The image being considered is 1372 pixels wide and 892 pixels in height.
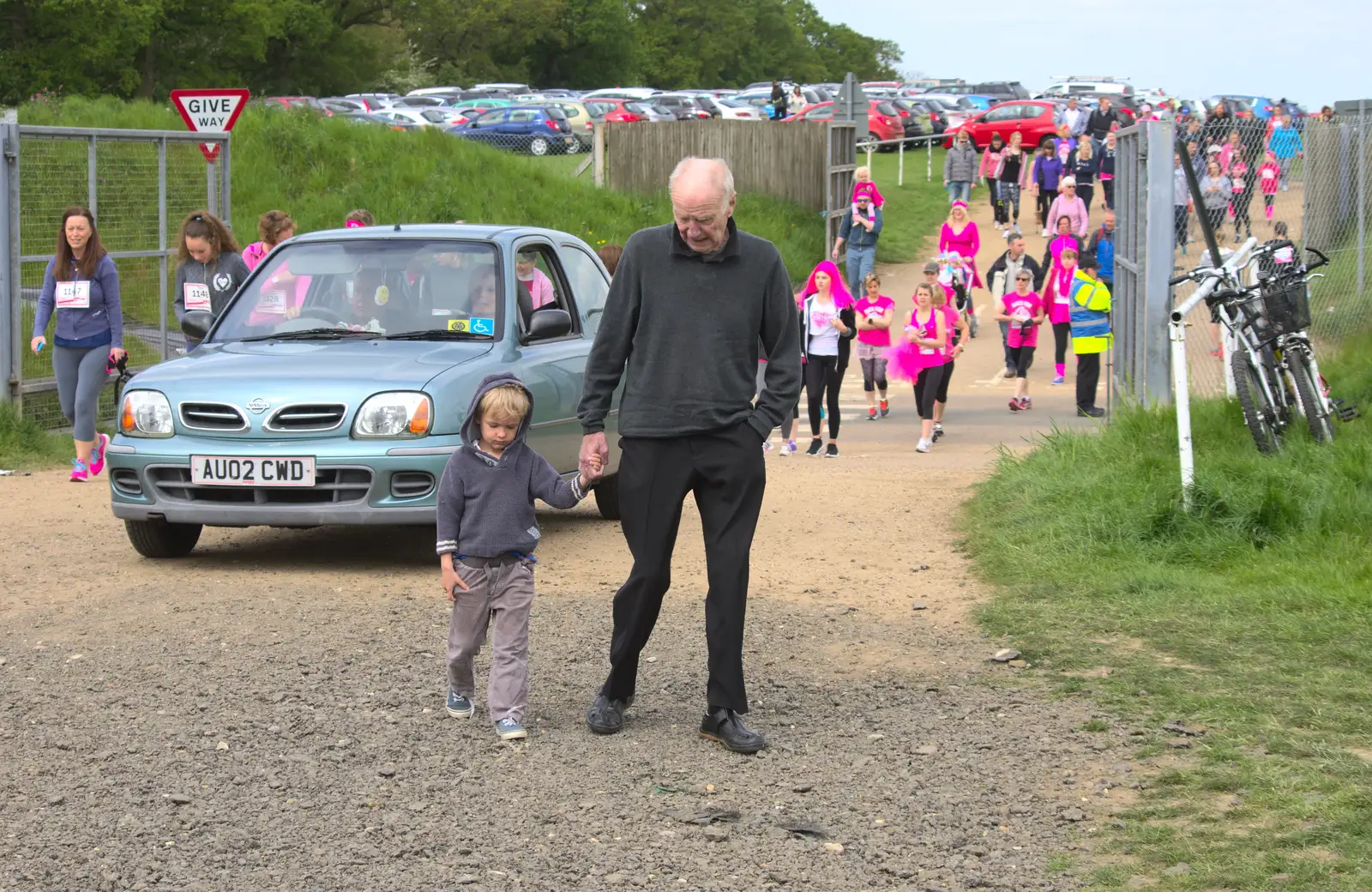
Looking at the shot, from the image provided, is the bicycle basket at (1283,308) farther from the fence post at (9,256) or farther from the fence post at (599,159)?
the fence post at (599,159)

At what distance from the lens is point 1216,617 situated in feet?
24.5

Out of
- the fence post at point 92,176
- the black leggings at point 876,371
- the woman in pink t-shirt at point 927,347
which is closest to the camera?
the fence post at point 92,176

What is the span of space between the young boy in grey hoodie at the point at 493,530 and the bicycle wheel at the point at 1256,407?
556 cm

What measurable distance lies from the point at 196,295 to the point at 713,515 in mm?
6929

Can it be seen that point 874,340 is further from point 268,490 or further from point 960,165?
point 960,165

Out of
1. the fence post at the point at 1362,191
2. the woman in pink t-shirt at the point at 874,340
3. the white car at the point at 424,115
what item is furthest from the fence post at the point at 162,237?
the white car at the point at 424,115

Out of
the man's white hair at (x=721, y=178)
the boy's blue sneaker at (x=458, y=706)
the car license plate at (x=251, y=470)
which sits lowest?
the boy's blue sneaker at (x=458, y=706)

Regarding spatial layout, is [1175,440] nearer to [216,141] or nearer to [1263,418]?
[1263,418]

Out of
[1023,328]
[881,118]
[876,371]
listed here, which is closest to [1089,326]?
[1023,328]

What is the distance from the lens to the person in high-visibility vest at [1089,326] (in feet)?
55.2

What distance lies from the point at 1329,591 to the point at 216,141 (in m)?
11.8

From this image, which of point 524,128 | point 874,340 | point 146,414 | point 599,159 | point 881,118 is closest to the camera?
point 146,414

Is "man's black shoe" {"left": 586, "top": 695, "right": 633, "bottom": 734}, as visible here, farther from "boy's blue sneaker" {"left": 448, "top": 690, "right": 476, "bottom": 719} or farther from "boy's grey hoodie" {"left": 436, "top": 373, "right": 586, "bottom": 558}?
"boy's grey hoodie" {"left": 436, "top": 373, "right": 586, "bottom": 558}

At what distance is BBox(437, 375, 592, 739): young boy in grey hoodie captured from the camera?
5.95m
